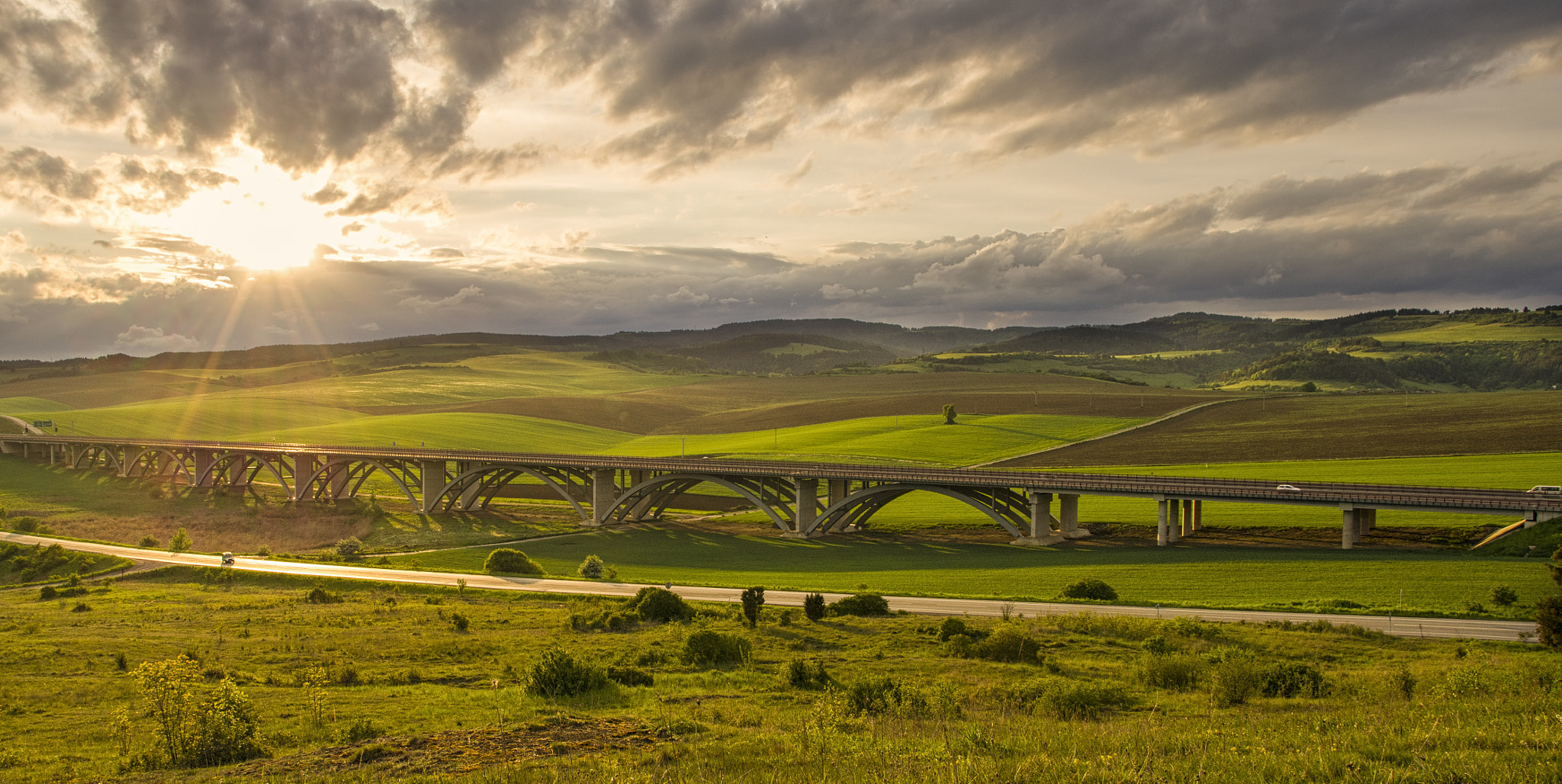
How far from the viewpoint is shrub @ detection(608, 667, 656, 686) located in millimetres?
22719

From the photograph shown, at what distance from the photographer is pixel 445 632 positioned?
31766mm

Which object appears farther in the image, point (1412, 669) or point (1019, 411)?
point (1019, 411)

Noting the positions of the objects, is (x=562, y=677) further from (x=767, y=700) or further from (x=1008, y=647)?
(x=1008, y=647)

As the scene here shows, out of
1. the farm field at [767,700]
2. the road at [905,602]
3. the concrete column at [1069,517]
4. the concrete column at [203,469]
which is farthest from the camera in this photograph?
the concrete column at [203,469]

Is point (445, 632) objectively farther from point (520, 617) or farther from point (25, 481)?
point (25, 481)

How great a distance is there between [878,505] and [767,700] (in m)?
49.6

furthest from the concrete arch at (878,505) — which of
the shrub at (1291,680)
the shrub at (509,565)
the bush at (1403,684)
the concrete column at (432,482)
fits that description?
the concrete column at (432,482)

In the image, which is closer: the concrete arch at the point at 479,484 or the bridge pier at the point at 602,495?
the bridge pier at the point at 602,495

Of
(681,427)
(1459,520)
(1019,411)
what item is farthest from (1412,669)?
(681,427)

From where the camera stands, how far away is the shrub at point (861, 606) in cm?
3434

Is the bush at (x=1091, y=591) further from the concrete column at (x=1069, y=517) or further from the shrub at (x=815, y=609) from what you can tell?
the concrete column at (x=1069, y=517)

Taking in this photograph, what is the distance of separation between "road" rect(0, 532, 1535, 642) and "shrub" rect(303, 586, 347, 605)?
4712 millimetres

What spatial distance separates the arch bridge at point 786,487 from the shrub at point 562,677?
42303 millimetres

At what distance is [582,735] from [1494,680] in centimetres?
1850
